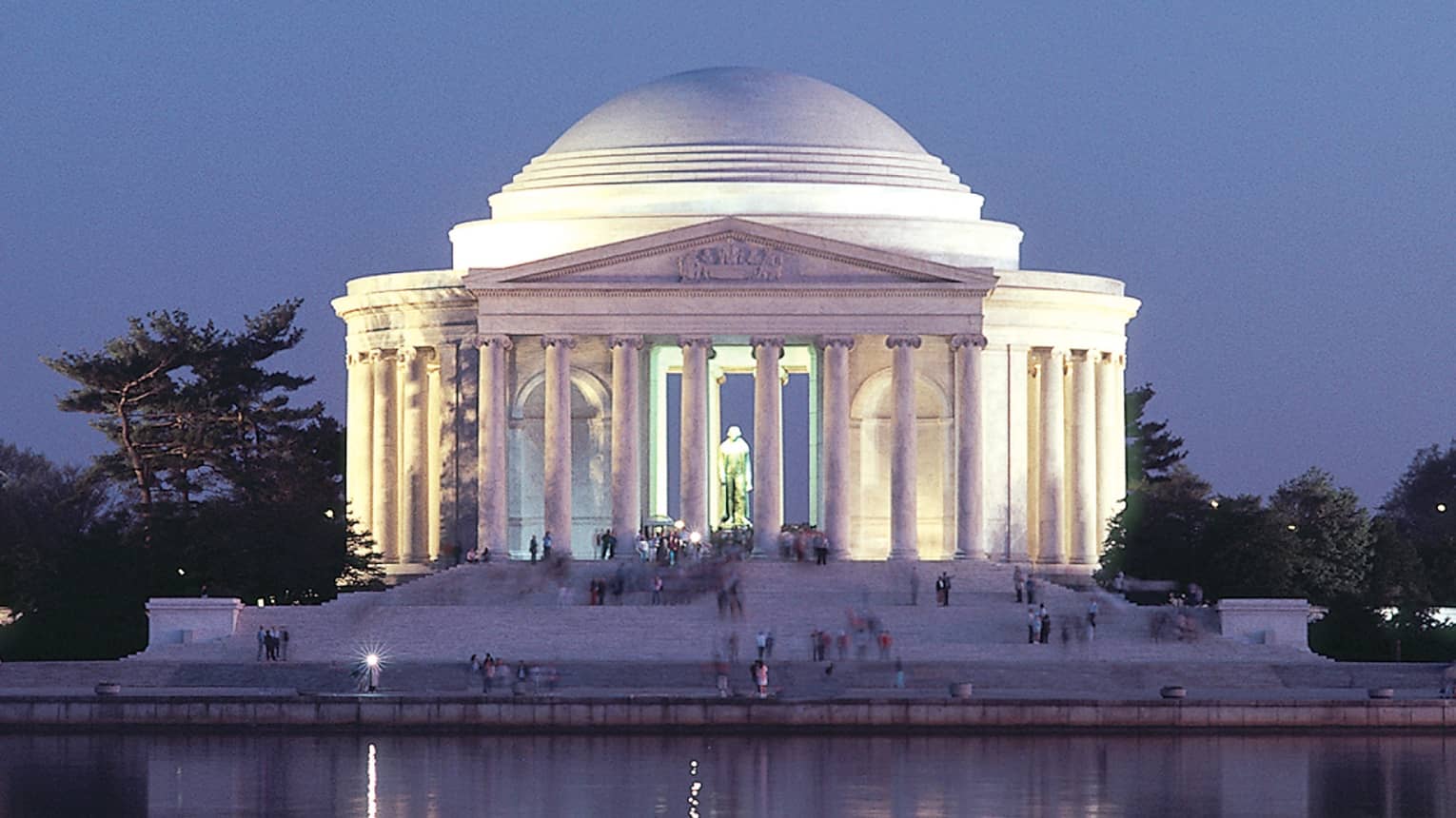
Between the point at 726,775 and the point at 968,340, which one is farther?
the point at 968,340

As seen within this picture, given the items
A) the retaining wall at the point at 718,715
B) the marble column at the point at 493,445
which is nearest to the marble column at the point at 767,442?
→ the marble column at the point at 493,445

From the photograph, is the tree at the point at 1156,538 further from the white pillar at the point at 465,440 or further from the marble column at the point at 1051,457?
the white pillar at the point at 465,440

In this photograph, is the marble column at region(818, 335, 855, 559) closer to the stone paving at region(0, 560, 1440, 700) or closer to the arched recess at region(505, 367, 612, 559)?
the stone paving at region(0, 560, 1440, 700)

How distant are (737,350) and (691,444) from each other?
8.12 m

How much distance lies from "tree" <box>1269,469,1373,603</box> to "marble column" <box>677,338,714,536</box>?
61.5 ft

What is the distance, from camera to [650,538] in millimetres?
121750

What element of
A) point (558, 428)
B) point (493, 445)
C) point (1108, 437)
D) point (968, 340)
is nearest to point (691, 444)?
point (558, 428)

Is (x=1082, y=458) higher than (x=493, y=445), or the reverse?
(x=493, y=445)

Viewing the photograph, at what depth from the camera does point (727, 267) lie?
401ft

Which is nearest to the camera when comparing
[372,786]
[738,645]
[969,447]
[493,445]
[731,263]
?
[372,786]

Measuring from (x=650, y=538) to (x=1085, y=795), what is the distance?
54.3 m

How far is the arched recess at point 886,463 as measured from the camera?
416 ft

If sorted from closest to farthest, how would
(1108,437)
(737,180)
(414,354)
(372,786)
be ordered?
(372,786) < (737,180) < (414,354) < (1108,437)

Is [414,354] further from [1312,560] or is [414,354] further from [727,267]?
[1312,560]
